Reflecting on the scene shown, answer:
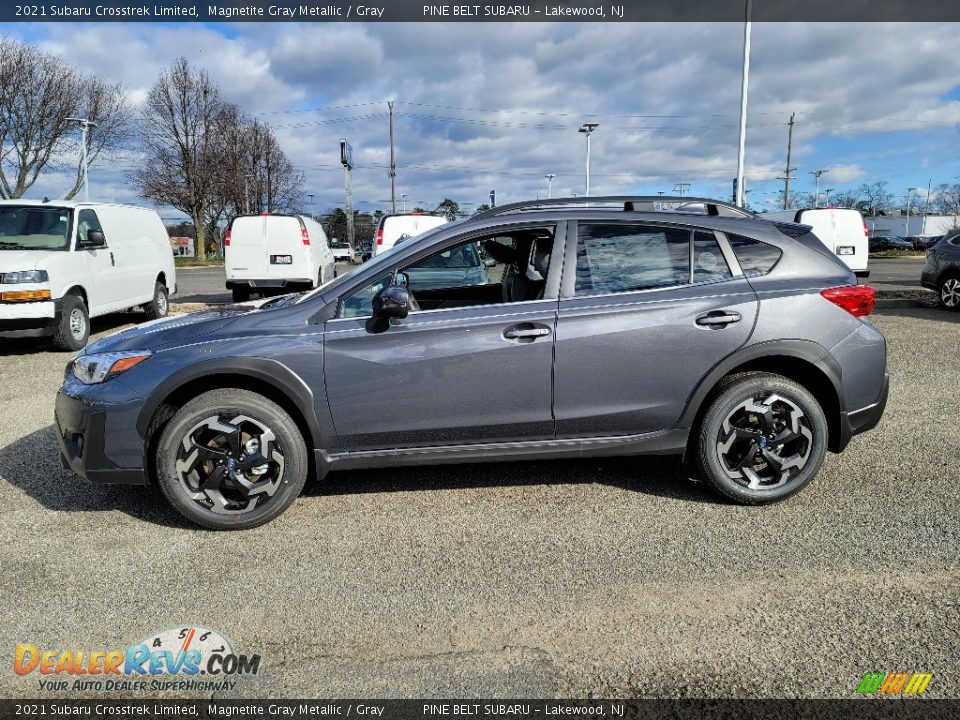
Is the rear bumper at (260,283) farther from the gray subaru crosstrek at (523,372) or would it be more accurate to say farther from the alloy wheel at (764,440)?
the alloy wheel at (764,440)

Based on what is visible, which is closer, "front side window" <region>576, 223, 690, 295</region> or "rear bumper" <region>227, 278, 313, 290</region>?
"front side window" <region>576, 223, 690, 295</region>

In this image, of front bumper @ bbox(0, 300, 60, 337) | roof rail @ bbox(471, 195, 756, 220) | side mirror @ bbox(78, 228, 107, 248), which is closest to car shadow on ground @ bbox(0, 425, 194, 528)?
roof rail @ bbox(471, 195, 756, 220)

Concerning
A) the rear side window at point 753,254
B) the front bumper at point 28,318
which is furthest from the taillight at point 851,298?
the front bumper at point 28,318

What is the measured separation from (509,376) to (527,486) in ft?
2.93

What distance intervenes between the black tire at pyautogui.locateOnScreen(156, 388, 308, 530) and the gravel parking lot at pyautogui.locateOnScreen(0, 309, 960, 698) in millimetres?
151

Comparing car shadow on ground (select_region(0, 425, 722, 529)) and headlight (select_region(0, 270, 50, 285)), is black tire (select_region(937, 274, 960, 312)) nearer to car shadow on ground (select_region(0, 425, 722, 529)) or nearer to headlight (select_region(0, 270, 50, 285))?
car shadow on ground (select_region(0, 425, 722, 529))

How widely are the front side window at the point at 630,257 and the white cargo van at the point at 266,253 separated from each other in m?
11.8

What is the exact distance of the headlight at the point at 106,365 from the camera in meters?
3.51

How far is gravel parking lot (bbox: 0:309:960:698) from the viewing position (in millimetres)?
2430

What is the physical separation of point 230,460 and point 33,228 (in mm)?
7288

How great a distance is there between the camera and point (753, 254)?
3834mm

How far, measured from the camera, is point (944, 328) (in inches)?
396

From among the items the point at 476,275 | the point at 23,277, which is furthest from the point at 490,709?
the point at 23,277

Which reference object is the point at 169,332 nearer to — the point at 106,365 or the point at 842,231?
the point at 106,365
